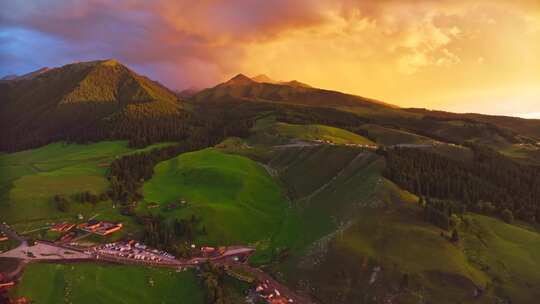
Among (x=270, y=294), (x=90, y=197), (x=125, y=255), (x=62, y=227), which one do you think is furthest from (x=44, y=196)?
(x=270, y=294)

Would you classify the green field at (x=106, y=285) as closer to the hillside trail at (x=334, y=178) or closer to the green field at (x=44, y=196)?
the green field at (x=44, y=196)

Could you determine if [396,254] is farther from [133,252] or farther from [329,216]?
[133,252]

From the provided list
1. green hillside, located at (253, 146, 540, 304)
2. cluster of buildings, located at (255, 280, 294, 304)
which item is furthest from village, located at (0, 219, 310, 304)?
green hillside, located at (253, 146, 540, 304)

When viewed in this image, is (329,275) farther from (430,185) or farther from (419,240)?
(430,185)

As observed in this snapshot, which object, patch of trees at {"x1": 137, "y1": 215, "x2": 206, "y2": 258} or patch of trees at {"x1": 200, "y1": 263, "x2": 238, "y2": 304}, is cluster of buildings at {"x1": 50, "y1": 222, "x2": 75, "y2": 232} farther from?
patch of trees at {"x1": 200, "y1": 263, "x2": 238, "y2": 304}

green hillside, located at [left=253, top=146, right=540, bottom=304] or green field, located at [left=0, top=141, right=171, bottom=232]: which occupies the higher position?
green hillside, located at [left=253, top=146, right=540, bottom=304]

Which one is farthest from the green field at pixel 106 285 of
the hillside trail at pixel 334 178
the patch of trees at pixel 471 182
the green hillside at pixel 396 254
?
the patch of trees at pixel 471 182

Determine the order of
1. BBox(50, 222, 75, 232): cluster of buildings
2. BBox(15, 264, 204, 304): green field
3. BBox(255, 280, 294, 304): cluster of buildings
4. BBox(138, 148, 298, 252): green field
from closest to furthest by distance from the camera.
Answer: BBox(255, 280, 294, 304): cluster of buildings < BBox(15, 264, 204, 304): green field < BBox(138, 148, 298, 252): green field < BBox(50, 222, 75, 232): cluster of buildings

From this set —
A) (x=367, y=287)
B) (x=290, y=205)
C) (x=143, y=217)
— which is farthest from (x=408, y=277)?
(x=143, y=217)
